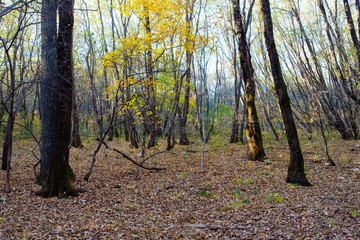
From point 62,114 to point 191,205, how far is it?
3528 millimetres

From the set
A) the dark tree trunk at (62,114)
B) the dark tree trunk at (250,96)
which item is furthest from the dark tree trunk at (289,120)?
the dark tree trunk at (62,114)

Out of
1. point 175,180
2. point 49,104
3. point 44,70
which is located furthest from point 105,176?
point 44,70

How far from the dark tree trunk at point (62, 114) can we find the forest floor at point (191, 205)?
0.35m

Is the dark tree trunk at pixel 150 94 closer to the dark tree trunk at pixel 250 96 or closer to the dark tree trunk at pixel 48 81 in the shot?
the dark tree trunk at pixel 250 96

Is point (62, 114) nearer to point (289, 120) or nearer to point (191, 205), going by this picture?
point (191, 205)

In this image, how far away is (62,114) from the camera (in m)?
5.42

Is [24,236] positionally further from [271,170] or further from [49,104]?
[271,170]

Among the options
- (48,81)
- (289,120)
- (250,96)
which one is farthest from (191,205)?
(250,96)

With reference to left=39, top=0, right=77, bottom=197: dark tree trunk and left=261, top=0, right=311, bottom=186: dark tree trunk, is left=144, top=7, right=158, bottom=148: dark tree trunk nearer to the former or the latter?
left=39, top=0, right=77, bottom=197: dark tree trunk

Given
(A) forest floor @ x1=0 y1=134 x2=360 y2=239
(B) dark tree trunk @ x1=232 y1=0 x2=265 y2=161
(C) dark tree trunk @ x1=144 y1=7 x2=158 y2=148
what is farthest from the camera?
(C) dark tree trunk @ x1=144 y1=7 x2=158 y2=148

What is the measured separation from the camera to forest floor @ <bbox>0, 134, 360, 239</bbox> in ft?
12.9

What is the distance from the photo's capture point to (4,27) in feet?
39.8

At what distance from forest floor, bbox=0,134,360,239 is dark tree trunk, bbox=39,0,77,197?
35 cm

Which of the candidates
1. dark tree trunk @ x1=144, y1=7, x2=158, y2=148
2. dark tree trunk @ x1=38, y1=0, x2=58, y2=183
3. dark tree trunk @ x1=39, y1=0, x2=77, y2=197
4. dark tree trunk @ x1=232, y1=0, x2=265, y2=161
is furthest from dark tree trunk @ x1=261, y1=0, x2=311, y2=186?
dark tree trunk @ x1=38, y1=0, x2=58, y2=183
